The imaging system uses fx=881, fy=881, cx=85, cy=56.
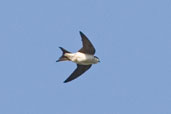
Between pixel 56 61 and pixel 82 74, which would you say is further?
pixel 82 74

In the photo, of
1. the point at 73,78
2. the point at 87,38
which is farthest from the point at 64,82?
the point at 87,38

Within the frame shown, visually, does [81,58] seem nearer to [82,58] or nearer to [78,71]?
[82,58]

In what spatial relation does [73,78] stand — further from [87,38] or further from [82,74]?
[87,38]

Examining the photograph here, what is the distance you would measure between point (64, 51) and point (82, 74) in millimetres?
2011

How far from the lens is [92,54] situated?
28.1 m

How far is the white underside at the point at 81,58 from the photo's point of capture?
27531 mm

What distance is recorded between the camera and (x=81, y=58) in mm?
27734

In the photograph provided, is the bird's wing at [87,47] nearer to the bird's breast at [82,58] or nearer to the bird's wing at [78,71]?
the bird's breast at [82,58]

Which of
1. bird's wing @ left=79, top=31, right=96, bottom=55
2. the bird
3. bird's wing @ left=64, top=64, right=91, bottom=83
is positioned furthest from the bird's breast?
bird's wing @ left=64, top=64, right=91, bottom=83

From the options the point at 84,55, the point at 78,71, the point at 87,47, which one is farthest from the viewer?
the point at 78,71

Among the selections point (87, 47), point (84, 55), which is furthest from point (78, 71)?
point (87, 47)

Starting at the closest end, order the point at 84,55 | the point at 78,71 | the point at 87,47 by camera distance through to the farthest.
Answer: the point at 87,47
the point at 84,55
the point at 78,71

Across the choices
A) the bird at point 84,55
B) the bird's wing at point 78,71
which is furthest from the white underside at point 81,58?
the bird's wing at point 78,71

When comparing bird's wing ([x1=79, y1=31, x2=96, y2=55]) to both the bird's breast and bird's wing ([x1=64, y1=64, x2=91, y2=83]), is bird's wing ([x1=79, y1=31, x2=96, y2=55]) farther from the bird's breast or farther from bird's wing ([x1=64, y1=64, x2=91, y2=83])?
bird's wing ([x1=64, y1=64, x2=91, y2=83])
